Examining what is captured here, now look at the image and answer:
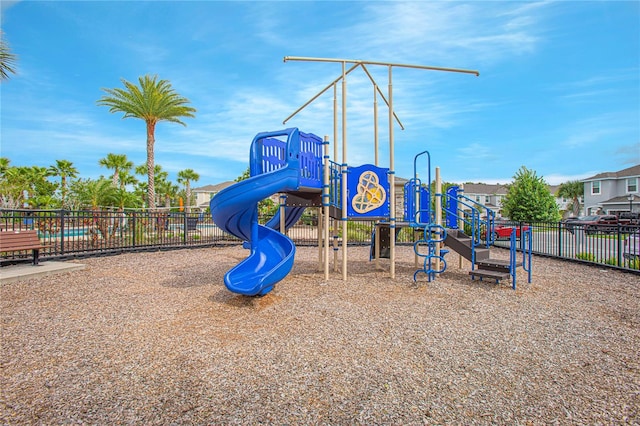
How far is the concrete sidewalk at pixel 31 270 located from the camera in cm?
813

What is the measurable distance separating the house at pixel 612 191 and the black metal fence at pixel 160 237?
105ft

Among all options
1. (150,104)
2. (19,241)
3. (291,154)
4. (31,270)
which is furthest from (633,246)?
(150,104)

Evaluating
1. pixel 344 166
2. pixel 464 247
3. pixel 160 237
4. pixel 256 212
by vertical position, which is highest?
pixel 344 166

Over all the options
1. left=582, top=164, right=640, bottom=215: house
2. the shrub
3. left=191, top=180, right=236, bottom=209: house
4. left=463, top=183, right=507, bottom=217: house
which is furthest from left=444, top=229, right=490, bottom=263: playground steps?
left=191, top=180, right=236, bottom=209: house

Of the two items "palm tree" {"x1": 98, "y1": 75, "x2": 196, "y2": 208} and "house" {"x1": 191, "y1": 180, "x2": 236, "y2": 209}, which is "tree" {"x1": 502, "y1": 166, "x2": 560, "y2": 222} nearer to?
"palm tree" {"x1": 98, "y1": 75, "x2": 196, "y2": 208}

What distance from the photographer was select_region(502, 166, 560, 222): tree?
26.4 m

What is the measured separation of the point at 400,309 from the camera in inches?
239

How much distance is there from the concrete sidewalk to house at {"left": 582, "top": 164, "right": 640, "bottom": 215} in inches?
1958

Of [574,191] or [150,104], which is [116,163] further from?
[574,191]

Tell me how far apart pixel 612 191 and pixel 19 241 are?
5532 centimetres

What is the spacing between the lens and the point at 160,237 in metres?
15.8

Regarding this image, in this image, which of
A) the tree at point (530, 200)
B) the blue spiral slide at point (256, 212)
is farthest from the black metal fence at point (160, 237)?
the tree at point (530, 200)

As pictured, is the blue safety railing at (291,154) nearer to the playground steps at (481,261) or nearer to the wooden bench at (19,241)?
the playground steps at (481,261)

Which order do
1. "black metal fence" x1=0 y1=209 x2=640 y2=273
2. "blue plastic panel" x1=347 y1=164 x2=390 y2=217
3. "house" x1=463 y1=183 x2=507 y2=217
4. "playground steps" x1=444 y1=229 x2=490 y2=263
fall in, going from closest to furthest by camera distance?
"playground steps" x1=444 y1=229 x2=490 y2=263 < "blue plastic panel" x1=347 y1=164 x2=390 y2=217 < "black metal fence" x1=0 y1=209 x2=640 y2=273 < "house" x1=463 y1=183 x2=507 y2=217
